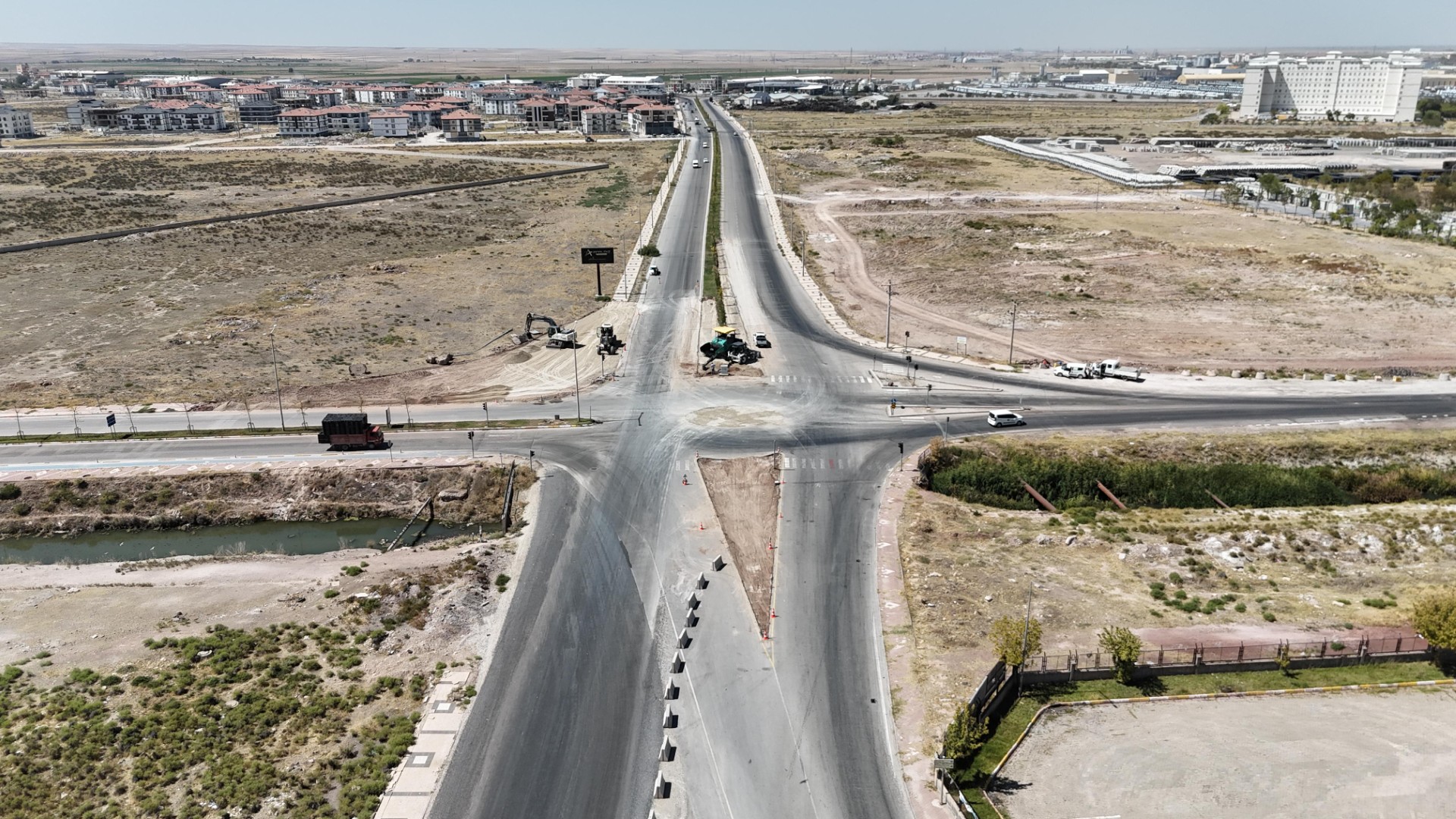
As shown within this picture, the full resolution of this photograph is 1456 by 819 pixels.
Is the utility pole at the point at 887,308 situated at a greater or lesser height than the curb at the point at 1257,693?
greater

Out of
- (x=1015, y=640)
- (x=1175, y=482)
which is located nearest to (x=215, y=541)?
(x=1015, y=640)

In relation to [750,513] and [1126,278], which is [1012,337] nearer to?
[1126,278]

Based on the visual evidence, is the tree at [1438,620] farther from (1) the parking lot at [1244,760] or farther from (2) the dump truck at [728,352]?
(2) the dump truck at [728,352]

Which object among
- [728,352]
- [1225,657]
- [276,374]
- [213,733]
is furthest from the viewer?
[728,352]

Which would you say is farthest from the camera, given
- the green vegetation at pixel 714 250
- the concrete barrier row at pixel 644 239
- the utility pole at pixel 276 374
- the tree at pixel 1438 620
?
the concrete barrier row at pixel 644 239

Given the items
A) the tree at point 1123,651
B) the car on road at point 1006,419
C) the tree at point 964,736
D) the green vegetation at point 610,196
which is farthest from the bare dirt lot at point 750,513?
the green vegetation at point 610,196

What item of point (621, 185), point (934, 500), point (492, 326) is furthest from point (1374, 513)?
point (621, 185)

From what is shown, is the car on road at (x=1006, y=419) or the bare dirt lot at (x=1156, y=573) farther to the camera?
the car on road at (x=1006, y=419)
